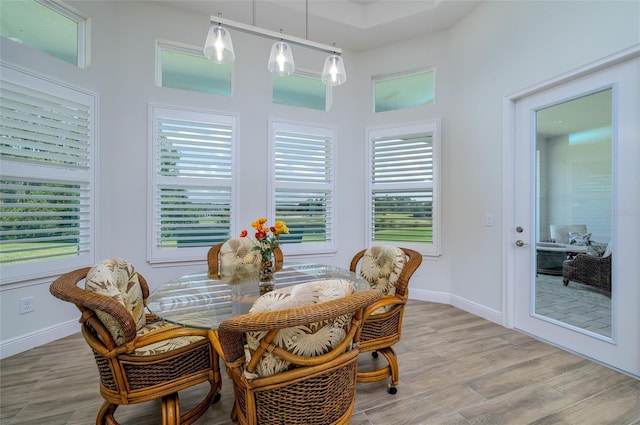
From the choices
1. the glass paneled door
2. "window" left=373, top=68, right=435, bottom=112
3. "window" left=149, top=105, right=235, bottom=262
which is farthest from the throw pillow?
"window" left=149, top=105, right=235, bottom=262

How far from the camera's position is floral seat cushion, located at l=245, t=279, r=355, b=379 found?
1032 mm

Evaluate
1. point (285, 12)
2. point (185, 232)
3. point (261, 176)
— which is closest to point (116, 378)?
point (185, 232)

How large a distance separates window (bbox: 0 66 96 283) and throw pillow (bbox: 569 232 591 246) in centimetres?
467

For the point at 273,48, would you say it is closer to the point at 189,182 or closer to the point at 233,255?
the point at 233,255

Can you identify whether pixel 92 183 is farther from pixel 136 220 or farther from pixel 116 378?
pixel 116 378

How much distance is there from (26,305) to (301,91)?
3.80 meters

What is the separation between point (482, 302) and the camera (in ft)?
10.7

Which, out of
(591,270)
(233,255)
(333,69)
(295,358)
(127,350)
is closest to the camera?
(295,358)

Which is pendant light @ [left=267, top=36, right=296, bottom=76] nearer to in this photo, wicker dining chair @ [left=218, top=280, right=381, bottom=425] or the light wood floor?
wicker dining chair @ [left=218, top=280, right=381, bottom=425]

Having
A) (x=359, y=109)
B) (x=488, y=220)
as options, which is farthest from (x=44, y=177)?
(x=488, y=220)

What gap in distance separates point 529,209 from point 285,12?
351 centimetres

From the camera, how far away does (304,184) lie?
392 cm

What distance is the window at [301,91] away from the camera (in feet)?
12.6

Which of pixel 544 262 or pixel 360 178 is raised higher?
pixel 360 178
